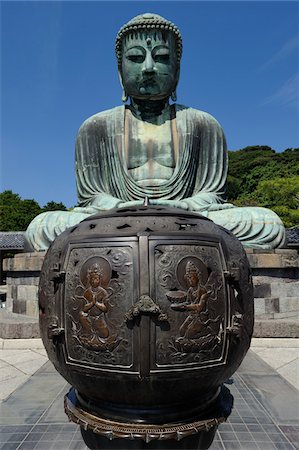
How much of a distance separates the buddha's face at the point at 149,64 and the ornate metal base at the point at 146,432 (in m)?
5.76

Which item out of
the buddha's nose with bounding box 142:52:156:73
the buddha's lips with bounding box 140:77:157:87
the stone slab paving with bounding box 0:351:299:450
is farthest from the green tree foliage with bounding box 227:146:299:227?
the stone slab paving with bounding box 0:351:299:450

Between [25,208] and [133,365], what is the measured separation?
87.6ft

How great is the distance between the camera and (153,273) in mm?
1659

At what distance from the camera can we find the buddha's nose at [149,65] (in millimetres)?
6297

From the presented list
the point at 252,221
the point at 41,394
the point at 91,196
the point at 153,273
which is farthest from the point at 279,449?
the point at 91,196

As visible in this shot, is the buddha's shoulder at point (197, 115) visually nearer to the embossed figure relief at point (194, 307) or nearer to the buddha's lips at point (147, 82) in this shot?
the buddha's lips at point (147, 82)

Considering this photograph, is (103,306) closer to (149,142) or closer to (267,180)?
(149,142)

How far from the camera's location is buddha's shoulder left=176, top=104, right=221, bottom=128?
22.5ft

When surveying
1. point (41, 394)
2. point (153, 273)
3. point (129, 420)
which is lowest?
point (41, 394)

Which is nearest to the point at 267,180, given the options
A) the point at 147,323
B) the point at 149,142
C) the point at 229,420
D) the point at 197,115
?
the point at 197,115

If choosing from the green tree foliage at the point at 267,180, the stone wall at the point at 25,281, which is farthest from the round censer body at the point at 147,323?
the green tree foliage at the point at 267,180

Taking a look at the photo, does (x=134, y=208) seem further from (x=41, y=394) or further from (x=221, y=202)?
(x=221, y=202)

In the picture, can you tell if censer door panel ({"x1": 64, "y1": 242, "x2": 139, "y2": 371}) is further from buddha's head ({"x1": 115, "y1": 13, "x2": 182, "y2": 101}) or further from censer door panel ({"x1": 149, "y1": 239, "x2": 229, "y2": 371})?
buddha's head ({"x1": 115, "y1": 13, "x2": 182, "y2": 101})

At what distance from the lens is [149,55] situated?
250 inches
